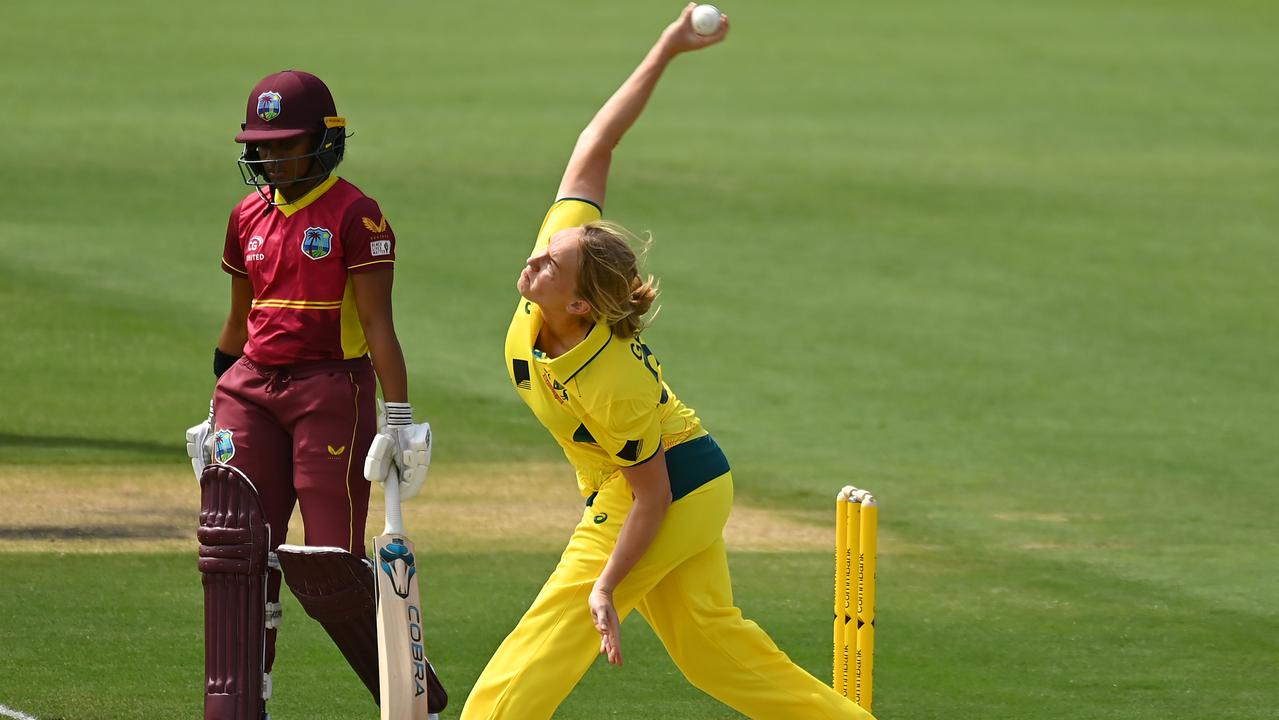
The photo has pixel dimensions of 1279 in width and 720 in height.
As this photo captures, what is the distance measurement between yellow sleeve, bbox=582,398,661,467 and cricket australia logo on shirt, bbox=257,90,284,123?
166cm

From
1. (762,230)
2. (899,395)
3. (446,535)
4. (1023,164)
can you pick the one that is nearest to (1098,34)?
(1023,164)

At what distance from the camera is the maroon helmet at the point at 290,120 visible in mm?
6645

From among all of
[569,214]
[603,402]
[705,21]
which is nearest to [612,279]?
[603,402]

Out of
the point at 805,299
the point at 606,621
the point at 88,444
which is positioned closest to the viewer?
the point at 606,621

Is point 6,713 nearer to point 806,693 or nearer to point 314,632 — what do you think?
point 314,632

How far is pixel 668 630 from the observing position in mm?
6055

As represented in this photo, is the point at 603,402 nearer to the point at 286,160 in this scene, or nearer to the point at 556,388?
the point at 556,388

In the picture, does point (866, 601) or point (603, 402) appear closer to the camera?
point (603, 402)

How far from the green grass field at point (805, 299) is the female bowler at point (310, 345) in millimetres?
1223

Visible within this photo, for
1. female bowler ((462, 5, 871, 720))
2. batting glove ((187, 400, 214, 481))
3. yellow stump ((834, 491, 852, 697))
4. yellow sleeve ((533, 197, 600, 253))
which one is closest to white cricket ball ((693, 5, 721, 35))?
female bowler ((462, 5, 871, 720))

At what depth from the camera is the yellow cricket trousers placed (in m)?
5.71

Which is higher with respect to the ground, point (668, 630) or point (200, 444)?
point (200, 444)

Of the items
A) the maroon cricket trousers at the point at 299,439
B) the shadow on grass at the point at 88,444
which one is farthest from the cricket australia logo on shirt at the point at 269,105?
the shadow on grass at the point at 88,444

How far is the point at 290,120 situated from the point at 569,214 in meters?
1.11
